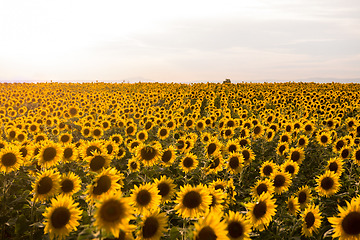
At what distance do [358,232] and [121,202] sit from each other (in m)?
2.79

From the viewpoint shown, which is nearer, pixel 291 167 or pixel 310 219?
pixel 310 219

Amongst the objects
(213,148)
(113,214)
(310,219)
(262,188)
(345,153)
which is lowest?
(310,219)

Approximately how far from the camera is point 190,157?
5637 mm

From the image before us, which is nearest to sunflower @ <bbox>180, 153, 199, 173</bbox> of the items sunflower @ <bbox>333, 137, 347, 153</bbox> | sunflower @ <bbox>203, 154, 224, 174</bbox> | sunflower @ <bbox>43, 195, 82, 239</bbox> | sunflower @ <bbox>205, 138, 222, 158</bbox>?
sunflower @ <bbox>203, 154, 224, 174</bbox>

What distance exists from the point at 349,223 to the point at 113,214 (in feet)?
9.10

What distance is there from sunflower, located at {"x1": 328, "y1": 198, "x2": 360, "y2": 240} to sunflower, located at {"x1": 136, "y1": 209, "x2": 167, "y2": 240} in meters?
2.05

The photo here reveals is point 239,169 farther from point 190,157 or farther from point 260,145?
point 260,145

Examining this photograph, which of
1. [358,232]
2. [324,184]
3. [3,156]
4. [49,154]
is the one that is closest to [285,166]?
[324,184]

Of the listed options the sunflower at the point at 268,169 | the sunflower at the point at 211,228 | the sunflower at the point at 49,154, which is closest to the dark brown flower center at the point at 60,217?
the sunflower at the point at 211,228

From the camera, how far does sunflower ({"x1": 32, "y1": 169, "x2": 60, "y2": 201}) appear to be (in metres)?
3.84

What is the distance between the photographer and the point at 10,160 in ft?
15.7

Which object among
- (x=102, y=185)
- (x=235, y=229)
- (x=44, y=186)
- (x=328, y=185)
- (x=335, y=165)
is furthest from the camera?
(x=335, y=165)

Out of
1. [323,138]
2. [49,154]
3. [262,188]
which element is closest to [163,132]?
[49,154]

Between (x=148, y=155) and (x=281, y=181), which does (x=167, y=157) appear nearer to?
(x=148, y=155)
